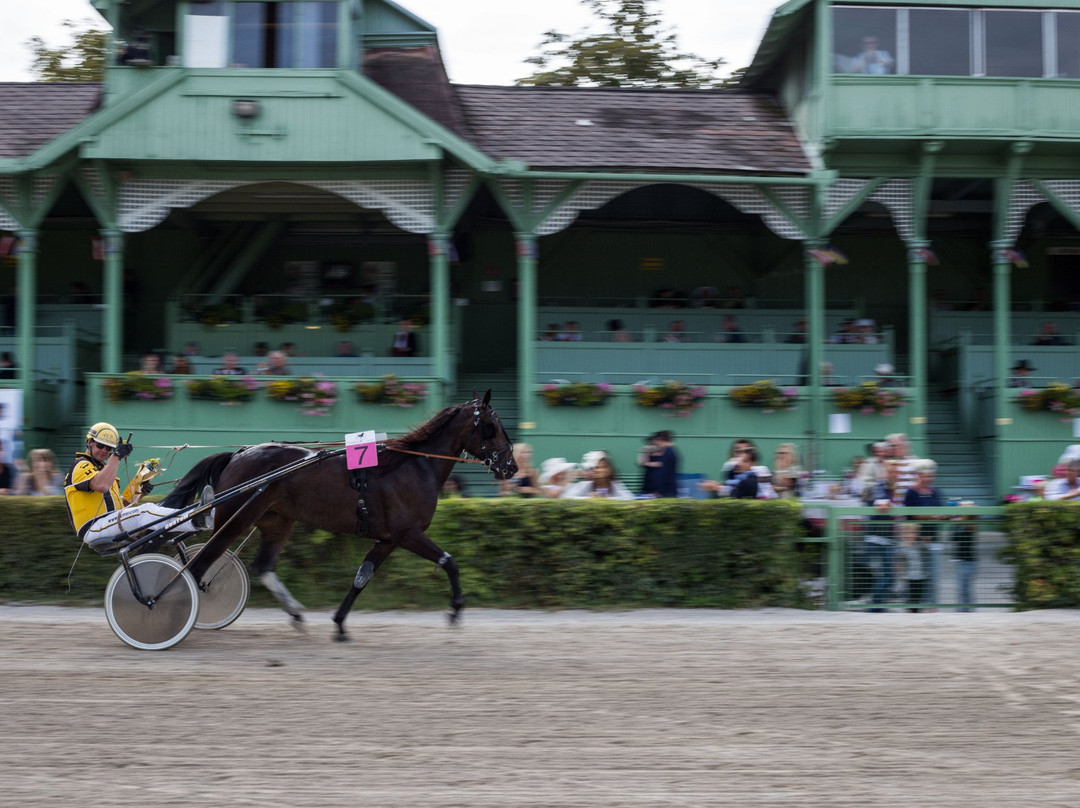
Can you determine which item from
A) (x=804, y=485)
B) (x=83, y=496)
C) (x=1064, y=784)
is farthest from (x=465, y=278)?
(x=1064, y=784)

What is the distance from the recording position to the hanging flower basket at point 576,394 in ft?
51.3

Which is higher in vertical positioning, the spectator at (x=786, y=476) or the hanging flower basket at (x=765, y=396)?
the hanging flower basket at (x=765, y=396)

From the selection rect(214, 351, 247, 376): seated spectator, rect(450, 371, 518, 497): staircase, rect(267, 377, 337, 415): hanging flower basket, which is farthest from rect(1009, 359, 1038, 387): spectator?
rect(214, 351, 247, 376): seated spectator

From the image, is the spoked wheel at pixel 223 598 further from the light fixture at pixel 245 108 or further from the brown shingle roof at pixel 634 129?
the brown shingle roof at pixel 634 129

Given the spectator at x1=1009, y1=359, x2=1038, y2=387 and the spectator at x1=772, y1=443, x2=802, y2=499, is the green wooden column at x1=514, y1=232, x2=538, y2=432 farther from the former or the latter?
the spectator at x1=1009, y1=359, x2=1038, y2=387

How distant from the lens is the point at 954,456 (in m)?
16.8

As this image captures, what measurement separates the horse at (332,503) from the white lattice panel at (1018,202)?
37.4 ft

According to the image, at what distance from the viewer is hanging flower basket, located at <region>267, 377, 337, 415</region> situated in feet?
50.0

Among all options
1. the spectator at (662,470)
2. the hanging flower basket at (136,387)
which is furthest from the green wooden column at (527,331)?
the hanging flower basket at (136,387)

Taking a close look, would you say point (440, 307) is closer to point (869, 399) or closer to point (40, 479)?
point (40, 479)

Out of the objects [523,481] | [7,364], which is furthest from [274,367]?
[523,481]

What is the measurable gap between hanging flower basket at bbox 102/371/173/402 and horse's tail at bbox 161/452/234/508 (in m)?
7.10

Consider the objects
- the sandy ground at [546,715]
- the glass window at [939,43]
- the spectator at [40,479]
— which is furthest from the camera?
the glass window at [939,43]

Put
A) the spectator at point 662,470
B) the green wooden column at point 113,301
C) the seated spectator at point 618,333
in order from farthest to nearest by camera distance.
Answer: the seated spectator at point 618,333, the green wooden column at point 113,301, the spectator at point 662,470
